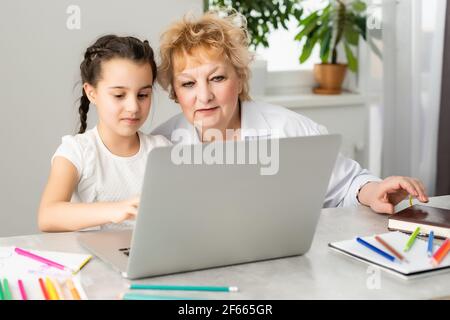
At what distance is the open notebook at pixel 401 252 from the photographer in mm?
1272

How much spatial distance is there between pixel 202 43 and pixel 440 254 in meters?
0.85

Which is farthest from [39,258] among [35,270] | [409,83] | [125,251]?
[409,83]

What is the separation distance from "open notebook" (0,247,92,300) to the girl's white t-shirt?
38 cm

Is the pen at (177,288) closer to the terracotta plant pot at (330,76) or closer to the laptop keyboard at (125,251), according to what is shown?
the laptop keyboard at (125,251)

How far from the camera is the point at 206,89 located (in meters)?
1.85

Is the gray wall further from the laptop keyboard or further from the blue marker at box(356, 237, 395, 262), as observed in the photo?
the blue marker at box(356, 237, 395, 262)

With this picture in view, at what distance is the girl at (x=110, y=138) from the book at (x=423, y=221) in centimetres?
60

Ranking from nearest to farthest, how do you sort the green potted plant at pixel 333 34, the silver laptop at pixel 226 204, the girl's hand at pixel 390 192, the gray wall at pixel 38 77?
1. the silver laptop at pixel 226 204
2. the girl's hand at pixel 390 192
3. the gray wall at pixel 38 77
4. the green potted plant at pixel 333 34

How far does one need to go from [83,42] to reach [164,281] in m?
1.74

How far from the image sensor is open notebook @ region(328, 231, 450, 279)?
1.27 m

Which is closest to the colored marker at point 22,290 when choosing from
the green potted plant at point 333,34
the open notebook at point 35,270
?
the open notebook at point 35,270

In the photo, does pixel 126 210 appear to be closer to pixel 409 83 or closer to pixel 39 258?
pixel 39 258

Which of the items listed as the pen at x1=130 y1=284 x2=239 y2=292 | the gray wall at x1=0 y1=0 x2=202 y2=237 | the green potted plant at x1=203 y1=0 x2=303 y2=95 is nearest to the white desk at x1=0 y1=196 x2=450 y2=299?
the pen at x1=130 y1=284 x2=239 y2=292
